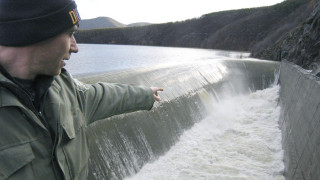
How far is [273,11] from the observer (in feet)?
233

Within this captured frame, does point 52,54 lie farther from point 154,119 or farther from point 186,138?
point 186,138

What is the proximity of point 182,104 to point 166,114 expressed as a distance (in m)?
1.34

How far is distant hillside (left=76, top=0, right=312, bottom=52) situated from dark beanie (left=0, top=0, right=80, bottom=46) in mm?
46832

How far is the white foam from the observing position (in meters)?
6.61

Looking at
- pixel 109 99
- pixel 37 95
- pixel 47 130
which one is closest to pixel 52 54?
pixel 37 95

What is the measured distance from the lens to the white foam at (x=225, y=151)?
661 centimetres

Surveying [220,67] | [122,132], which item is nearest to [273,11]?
[220,67]

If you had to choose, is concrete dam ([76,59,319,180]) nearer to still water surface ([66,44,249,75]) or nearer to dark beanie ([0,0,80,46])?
still water surface ([66,44,249,75])

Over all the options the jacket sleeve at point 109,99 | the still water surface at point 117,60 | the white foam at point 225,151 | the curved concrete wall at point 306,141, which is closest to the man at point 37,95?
the jacket sleeve at point 109,99

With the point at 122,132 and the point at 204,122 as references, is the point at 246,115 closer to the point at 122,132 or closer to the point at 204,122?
the point at 204,122

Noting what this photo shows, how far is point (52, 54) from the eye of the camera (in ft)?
6.90

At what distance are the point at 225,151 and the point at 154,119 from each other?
205 centimetres

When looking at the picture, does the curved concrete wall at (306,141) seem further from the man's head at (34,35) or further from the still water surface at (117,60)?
the still water surface at (117,60)

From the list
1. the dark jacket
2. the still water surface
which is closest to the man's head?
the dark jacket
